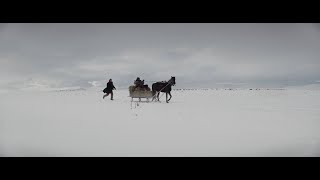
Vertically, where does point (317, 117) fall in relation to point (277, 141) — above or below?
above

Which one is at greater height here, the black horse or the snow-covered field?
the black horse

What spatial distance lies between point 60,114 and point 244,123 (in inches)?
160

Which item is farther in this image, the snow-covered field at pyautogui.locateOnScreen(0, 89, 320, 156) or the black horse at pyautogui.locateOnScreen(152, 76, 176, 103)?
the black horse at pyautogui.locateOnScreen(152, 76, 176, 103)

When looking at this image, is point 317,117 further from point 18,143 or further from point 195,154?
point 18,143

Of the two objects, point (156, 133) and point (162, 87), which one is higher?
point (162, 87)

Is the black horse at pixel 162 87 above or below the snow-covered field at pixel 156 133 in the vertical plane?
above

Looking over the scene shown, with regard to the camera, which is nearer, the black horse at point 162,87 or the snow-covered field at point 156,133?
the snow-covered field at point 156,133

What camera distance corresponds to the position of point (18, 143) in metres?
5.27

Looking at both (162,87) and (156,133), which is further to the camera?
(162,87)

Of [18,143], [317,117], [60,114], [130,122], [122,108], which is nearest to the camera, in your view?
[18,143]
